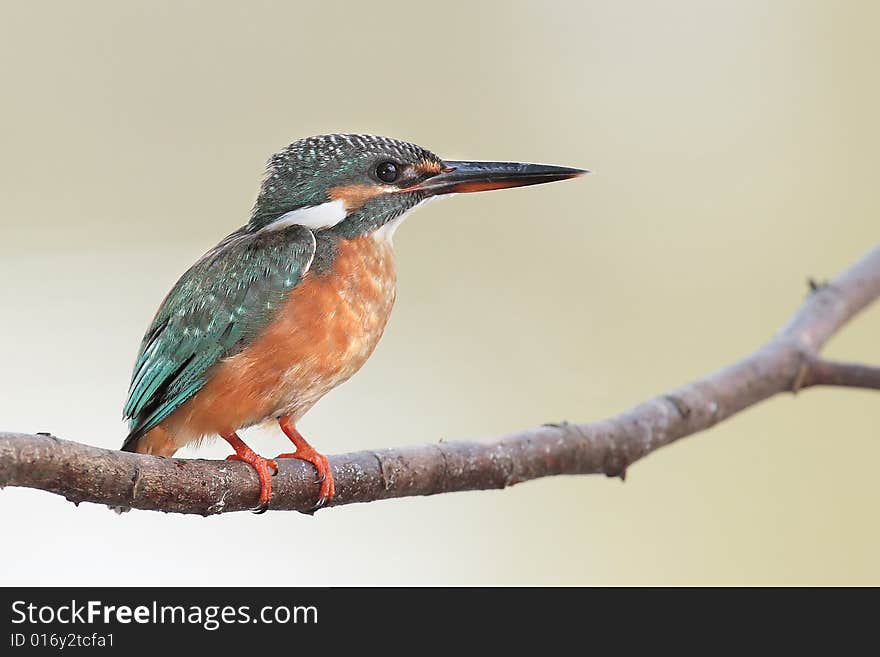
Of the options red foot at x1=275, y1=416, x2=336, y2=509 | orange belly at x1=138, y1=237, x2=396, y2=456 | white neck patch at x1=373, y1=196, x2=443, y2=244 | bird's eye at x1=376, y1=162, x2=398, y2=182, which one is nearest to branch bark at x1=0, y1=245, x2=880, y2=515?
red foot at x1=275, y1=416, x2=336, y2=509

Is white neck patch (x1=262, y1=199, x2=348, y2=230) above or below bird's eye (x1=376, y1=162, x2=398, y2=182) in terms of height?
below

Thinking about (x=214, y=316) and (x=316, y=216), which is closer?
(x=214, y=316)

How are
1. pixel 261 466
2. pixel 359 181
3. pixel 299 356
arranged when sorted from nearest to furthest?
pixel 261 466
pixel 299 356
pixel 359 181

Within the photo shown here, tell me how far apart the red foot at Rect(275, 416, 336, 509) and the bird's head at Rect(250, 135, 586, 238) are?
1.47ft

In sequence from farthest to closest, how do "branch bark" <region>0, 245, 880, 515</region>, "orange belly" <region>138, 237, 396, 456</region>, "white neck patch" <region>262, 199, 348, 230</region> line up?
"white neck patch" <region>262, 199, 348, 230</region>
"orange belly" <region>138, 237, 396, 456</region>
"branch bark" <region>0, 245, 880, 515</region>

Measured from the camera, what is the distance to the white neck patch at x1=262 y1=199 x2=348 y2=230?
2219mm

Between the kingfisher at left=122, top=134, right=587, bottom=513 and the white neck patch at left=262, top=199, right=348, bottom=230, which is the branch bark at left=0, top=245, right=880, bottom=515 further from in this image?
the white neck patch at left=262, top=199, right=348, bottom=230

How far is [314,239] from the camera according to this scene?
7.13 feet

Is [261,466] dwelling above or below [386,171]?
below

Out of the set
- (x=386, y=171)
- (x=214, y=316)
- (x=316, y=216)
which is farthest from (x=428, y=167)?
(x=214, y=316)

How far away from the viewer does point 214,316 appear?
2.10 m

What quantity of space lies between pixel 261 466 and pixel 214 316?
36 centimetres

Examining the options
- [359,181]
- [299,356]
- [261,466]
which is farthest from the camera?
[359,181]

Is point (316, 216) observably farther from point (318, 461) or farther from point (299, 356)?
point (318, 461)
